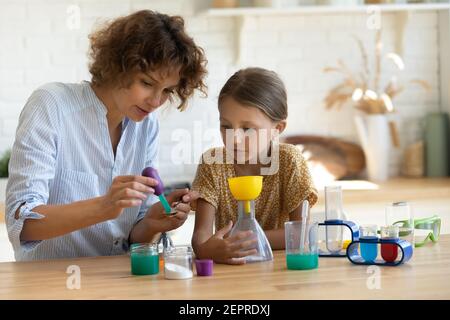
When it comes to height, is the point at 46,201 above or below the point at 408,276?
above

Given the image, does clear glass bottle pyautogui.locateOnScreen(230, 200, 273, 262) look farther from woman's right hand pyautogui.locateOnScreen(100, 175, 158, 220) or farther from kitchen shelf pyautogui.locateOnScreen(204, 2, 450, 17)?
kitchen shelf pyautogui.locateOnScreen(204, 2, 450, 17)

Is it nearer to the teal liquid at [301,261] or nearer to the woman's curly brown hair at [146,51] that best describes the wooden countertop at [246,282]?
the teal liquid at [301,261]

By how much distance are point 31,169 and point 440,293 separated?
1147mm

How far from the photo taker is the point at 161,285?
1.96 m

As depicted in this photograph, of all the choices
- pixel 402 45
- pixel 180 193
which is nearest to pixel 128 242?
pixel 180 193

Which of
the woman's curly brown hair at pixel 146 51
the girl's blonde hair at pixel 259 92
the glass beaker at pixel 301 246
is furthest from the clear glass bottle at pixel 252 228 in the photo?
the woman's curly brown hair at pixel 146 51

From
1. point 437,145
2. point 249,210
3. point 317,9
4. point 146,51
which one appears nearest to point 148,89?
point 146,51

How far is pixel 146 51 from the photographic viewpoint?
2398 millimetres

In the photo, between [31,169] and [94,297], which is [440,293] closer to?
[94,297]

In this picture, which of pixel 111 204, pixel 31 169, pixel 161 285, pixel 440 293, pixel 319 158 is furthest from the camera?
pixel 319 158

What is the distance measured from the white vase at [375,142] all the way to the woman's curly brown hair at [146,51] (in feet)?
7.15

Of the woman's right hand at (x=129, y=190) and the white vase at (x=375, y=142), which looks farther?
the white vase at (x=375, y=142)

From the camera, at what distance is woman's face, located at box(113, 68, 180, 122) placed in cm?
243

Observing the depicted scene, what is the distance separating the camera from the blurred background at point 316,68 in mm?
4355
